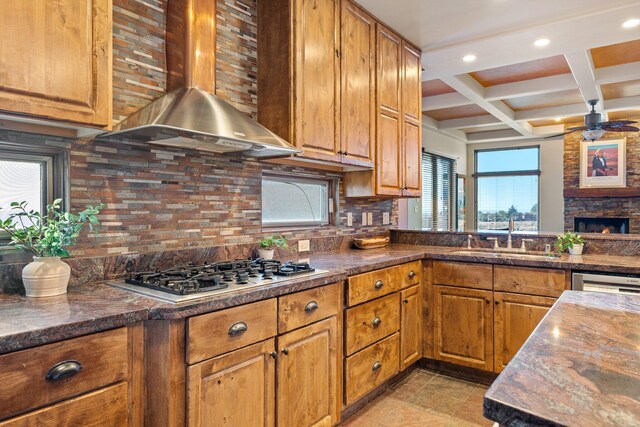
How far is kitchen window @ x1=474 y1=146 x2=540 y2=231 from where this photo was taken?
8258 mm

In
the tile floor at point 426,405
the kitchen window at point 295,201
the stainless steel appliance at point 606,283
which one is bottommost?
the tile floor at point 426,405

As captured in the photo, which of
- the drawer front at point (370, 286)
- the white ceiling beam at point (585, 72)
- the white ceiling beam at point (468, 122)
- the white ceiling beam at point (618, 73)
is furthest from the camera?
the white ceiling beam at point (468, 122)

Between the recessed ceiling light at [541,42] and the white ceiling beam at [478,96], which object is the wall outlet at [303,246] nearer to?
the recessed ceiling light at [541,42]

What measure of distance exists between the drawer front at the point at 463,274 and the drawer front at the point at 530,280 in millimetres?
60

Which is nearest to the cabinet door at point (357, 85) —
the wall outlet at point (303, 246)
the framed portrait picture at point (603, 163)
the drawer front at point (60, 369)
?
the wall outlet at point (303, 246)

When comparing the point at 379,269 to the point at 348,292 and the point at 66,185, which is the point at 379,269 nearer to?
the point at 348,292

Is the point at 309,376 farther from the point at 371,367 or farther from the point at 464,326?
the point at 464,326

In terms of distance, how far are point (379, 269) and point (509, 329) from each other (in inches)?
41.4

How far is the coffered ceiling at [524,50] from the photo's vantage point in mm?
2838

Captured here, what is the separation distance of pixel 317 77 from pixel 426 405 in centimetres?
221

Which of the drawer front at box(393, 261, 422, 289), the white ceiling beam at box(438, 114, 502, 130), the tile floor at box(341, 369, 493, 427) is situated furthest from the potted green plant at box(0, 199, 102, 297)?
the white ceiling beam at box(438, 114, 502, 130)

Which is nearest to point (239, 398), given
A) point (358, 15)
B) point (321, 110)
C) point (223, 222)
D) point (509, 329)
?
point (223, 222)

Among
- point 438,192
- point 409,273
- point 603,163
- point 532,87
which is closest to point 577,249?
point 409,273

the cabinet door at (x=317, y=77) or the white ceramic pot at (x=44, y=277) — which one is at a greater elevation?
the cabinet door at (x=317, y=77)
